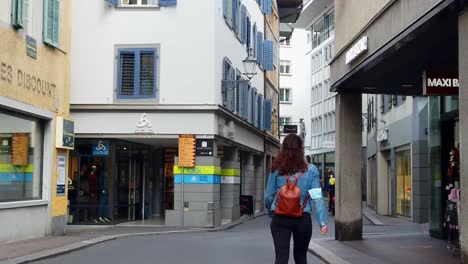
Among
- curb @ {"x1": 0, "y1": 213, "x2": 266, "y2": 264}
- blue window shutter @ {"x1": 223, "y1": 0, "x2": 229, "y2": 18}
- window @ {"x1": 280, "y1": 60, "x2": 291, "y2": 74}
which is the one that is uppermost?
window @ {"x1": 280, "y1": 60, "x2": 291, "y2": 74}

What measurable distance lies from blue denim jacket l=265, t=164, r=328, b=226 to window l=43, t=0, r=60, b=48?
10.5m

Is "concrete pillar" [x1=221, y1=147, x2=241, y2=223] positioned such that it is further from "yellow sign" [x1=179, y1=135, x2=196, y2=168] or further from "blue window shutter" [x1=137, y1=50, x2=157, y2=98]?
"blue window shutter" [x1=137, y1=50, x2=157, y2=98]

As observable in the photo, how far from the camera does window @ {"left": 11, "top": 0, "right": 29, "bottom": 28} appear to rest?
46.9 feet

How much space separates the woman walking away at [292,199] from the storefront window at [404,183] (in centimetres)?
Answer: 1965

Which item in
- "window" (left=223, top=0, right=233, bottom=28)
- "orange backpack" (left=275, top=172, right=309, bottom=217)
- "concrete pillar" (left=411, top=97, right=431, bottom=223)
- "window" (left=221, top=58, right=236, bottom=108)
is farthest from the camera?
"window" (left=223, top=0, right=233, bottom=28)

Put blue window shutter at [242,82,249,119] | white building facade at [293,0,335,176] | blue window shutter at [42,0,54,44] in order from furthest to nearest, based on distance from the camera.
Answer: white building facade at [293,0,335,176] → blue window shutter at [242,82,249,119] → blue window shutter at [42,0,54,44]

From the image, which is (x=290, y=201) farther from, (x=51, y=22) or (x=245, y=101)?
(x=245, y=101)

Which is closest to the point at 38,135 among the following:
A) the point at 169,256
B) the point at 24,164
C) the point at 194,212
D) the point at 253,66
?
the point at 24,164

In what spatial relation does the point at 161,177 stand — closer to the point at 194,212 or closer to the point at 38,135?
the point at 194,212

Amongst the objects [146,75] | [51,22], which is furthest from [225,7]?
[51,22]

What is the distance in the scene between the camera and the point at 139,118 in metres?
22.2

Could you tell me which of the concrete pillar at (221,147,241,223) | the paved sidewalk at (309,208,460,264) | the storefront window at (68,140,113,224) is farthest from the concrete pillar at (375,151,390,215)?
the paved sidewalk at (309,208,460,264)

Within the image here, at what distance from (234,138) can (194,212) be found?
4.78m

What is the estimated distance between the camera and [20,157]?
1551 centimetres
